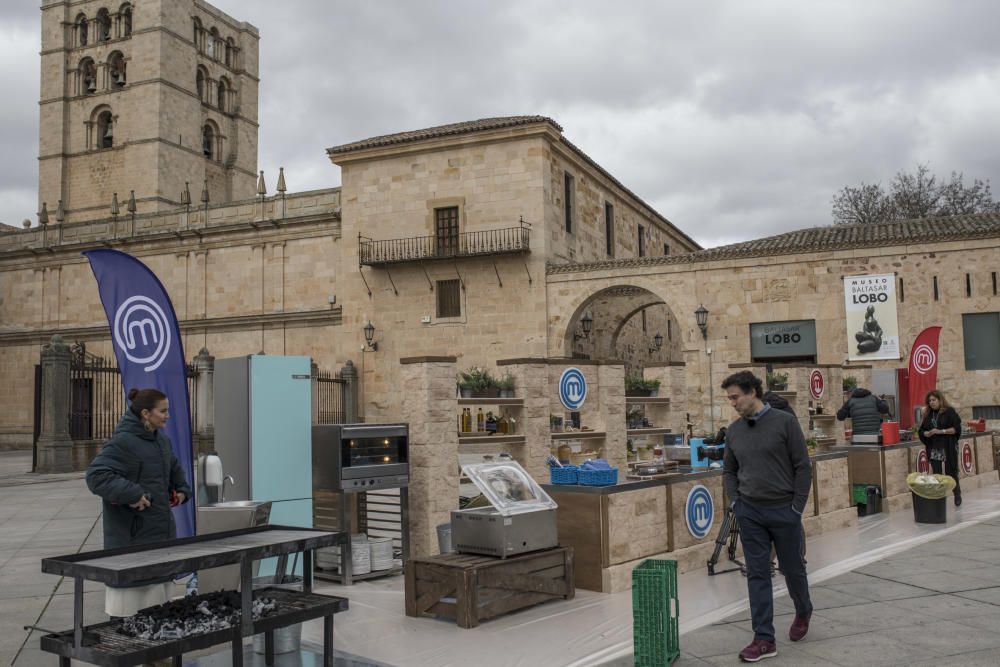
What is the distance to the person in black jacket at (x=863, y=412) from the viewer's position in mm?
11570

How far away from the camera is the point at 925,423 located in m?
11.2

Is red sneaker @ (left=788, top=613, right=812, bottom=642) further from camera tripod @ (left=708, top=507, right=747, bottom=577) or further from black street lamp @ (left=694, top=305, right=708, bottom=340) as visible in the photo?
black street lamp @ (left=694, top=305, right=708, bottom=340)

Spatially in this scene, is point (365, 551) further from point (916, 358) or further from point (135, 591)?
point (916, 358)

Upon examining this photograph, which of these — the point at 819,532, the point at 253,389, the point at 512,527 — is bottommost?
the point at 819,532

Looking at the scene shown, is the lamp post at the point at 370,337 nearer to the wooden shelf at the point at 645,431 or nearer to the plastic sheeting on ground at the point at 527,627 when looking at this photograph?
the wooden shelf at the point at 645,431

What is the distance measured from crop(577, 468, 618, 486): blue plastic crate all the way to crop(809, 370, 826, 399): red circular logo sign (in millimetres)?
6789

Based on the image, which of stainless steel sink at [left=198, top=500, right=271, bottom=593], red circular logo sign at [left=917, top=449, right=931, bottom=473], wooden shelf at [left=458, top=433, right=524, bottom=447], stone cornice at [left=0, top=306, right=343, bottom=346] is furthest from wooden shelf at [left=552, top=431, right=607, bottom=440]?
stone cornice at [left=0, top=306, right=343, bottom=346]

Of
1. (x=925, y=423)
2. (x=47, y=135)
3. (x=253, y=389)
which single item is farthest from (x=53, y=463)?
(x=47, y=135)

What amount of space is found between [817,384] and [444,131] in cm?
1494

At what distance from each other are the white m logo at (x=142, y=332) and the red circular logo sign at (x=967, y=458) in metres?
12.7

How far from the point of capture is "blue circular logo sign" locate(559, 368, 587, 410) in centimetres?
976

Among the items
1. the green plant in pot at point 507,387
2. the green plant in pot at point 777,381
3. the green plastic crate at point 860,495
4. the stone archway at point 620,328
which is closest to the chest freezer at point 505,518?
the green plant in pot at point 507,387

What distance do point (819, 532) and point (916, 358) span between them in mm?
7310

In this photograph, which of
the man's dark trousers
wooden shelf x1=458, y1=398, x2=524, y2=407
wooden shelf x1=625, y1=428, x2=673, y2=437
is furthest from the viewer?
wooden shelf x1=625, y1=428, x2=673, y2=437
